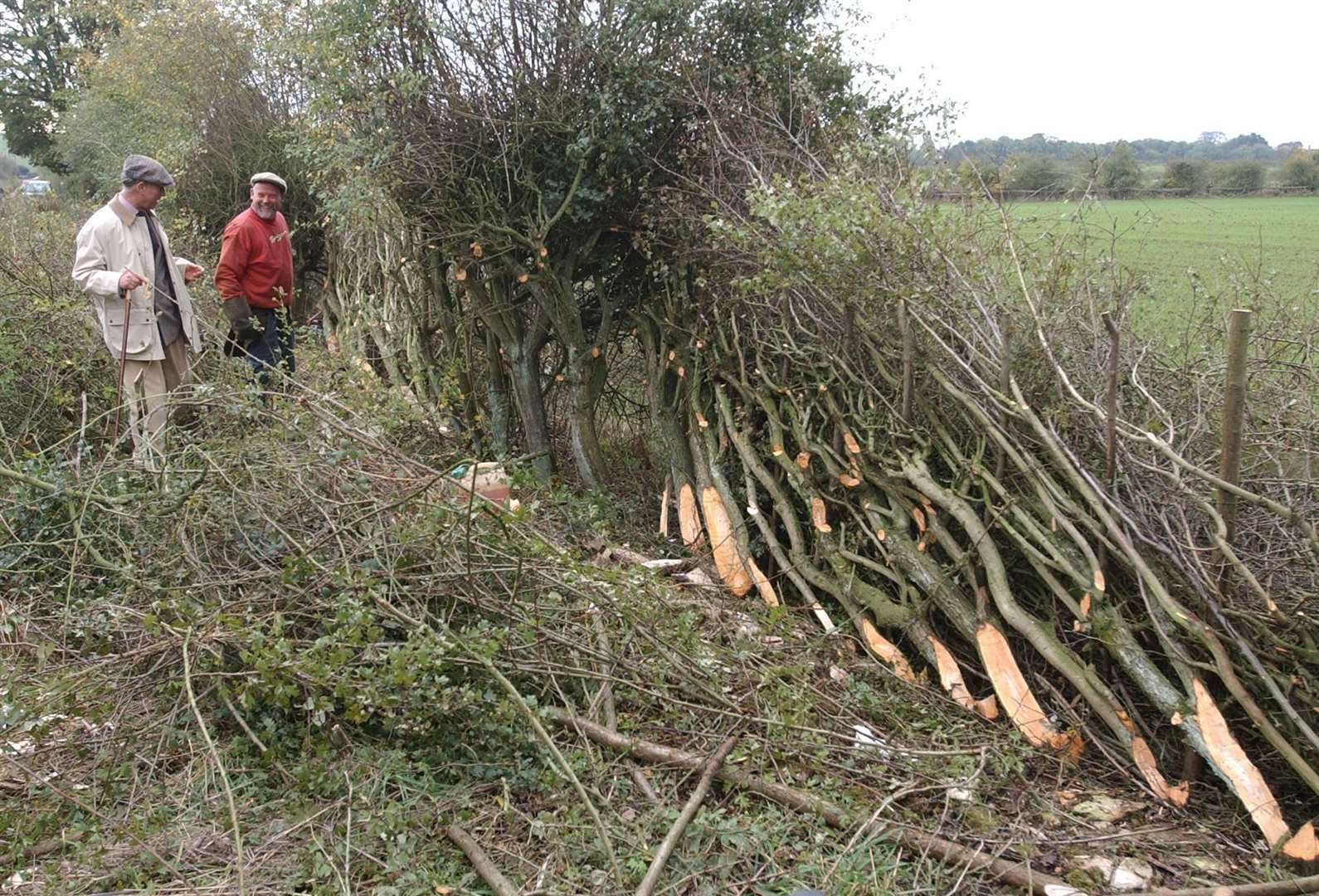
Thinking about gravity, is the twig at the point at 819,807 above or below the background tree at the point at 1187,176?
below

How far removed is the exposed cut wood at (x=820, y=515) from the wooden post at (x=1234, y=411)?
1.84 meters

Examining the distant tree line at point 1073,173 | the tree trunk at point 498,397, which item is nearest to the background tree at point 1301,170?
the distant tree line at point 1073,173

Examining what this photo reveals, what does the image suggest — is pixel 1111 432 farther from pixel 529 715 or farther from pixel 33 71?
pixel 33 71

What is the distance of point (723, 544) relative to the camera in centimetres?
542

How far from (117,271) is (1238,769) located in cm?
566

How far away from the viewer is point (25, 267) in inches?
294

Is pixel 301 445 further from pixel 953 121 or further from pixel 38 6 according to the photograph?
pixel 38 6

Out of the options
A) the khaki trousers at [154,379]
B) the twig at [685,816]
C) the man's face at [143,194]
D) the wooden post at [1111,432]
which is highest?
the man's face at [143,194]

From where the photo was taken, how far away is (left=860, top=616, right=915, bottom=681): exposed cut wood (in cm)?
420

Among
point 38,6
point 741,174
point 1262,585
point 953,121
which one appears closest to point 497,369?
point 741,174

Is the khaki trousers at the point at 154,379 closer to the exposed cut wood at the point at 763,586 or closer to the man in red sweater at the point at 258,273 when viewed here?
the man in red sweater at the point at 258,273

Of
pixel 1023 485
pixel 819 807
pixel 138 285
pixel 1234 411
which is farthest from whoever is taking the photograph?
pixel 138 285

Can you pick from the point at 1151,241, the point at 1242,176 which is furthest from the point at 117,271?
the point at 1242,176

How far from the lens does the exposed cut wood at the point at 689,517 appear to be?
5.86 meters
